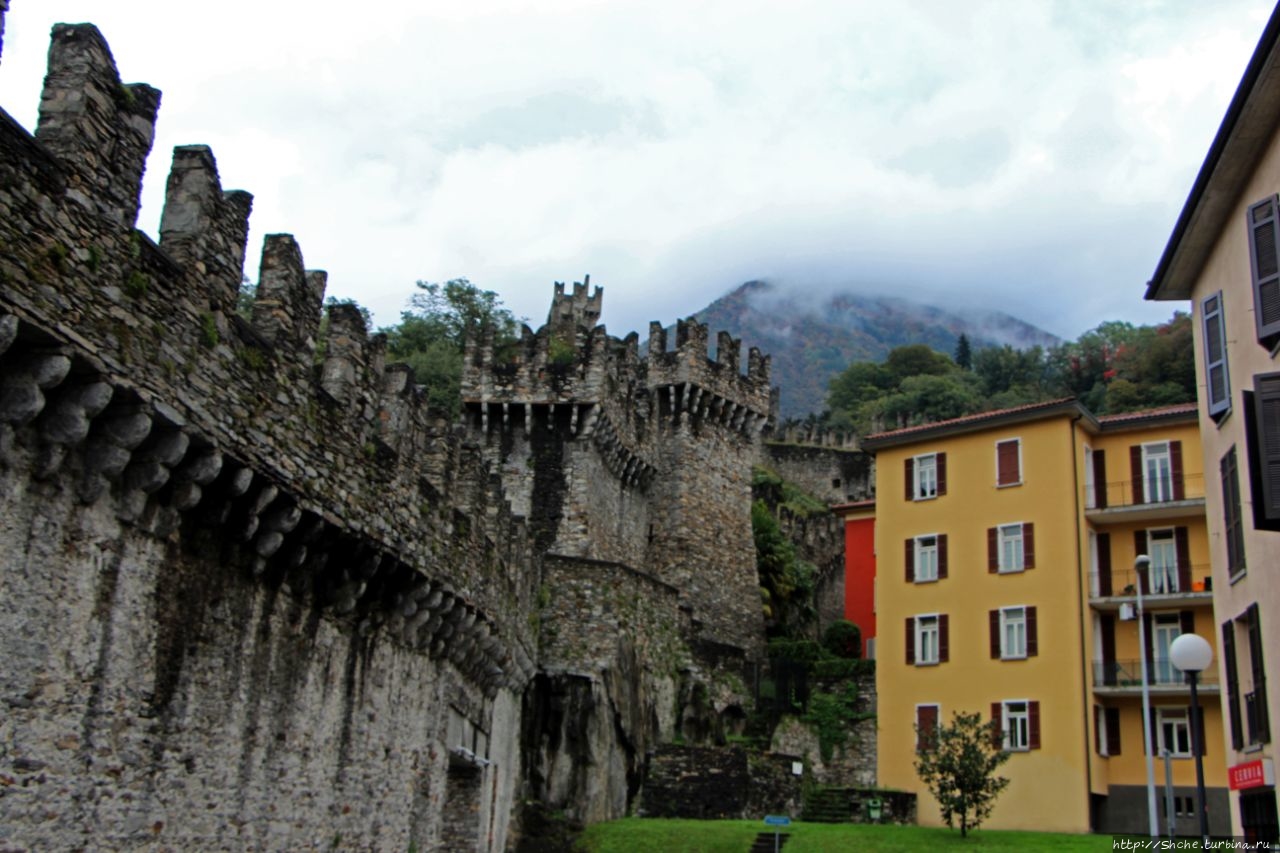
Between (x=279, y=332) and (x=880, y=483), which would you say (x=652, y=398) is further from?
(x=279, y=332)

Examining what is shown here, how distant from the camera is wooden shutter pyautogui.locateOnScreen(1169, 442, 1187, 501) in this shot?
33312mm

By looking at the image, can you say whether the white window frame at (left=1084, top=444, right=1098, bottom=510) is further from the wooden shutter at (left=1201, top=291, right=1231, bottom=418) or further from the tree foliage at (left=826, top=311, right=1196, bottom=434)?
the tree foliage at (left=826, top=311, right=1196, bottom=434)

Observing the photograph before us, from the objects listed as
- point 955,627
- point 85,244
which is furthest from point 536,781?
point 85,244

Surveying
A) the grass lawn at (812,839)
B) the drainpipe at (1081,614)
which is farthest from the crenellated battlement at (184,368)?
the drainpipe at (1081,614)

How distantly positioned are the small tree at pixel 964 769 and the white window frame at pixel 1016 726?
9.04ft

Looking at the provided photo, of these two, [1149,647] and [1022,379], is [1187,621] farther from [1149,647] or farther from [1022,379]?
[1022,379]

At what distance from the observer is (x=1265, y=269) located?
15578mm

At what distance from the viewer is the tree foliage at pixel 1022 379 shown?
74.9 meters

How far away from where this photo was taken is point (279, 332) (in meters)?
14.2

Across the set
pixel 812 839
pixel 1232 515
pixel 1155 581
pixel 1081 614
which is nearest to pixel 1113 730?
pixel 1081 614

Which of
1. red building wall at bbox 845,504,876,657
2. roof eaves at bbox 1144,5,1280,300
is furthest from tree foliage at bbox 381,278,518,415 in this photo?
roof eaves at bbox 1144,5,1280,300

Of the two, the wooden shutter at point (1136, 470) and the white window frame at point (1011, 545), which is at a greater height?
the wooden shutter at point (1136, 470)

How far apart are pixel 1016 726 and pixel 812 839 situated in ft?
26.0

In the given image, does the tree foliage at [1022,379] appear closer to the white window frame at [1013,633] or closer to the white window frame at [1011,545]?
the white window frame at [1011,545]
